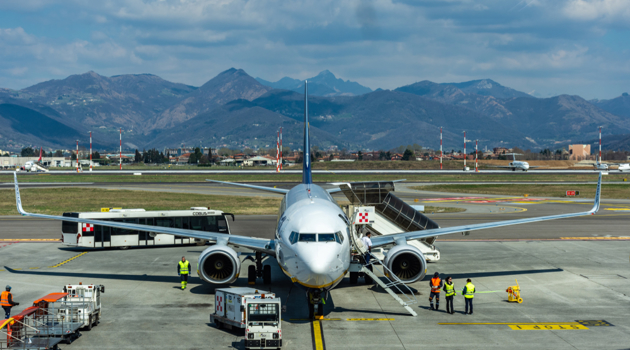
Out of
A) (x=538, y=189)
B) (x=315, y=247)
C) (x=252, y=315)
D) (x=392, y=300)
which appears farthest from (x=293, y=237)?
(x=538, y=189)

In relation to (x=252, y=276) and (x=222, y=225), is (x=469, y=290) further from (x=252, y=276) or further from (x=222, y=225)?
(x=222, y=225)

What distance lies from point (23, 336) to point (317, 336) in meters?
11.1

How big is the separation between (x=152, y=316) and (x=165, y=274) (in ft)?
30.5

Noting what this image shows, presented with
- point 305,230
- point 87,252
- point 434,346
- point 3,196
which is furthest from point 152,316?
point 3,196

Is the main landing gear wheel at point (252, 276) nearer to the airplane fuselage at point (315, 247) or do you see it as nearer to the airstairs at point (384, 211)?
the airplane fuselage at point (315, 247)

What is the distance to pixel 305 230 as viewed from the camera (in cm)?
2161

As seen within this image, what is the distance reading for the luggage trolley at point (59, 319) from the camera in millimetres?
19938

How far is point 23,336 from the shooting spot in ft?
63.9

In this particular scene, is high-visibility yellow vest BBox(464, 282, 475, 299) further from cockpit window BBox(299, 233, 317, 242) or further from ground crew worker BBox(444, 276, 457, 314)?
cockpit window BBox(299, 233, 317, 242)

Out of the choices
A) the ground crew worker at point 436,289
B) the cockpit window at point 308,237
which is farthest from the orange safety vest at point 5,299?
the ground crew worker at point 436,289

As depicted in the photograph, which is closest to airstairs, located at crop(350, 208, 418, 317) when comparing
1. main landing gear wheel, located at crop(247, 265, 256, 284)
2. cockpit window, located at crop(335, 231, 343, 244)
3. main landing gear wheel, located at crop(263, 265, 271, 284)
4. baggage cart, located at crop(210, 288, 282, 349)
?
cockpit window, located at crop(335, 231, 343, 244)

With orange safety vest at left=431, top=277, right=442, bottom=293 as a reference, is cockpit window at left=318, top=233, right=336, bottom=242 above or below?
above

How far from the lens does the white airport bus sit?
134ft

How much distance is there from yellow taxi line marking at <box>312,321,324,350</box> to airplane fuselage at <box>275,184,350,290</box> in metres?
1.81
